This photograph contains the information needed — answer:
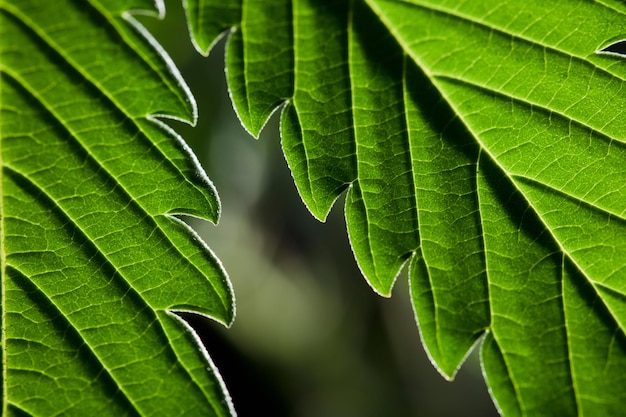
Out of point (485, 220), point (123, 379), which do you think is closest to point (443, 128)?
point (485, 220)

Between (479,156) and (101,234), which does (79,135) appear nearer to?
(101,234)

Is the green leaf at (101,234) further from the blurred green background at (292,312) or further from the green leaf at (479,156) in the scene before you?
the blurred green background at (292,312)

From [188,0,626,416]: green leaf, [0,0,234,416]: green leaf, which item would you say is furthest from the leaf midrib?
[188,0,626,416]: green leaf

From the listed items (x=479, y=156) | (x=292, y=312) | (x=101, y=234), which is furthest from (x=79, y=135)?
(x=292, y=312)

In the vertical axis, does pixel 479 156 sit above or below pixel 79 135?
below

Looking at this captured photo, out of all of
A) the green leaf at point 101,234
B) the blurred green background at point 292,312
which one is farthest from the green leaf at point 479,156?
Result: the blurred green background at point 292,312

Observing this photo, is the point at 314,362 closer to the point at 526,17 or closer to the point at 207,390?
the point at 207,390

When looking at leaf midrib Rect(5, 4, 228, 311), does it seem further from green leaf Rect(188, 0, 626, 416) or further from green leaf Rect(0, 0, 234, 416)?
green leaf Rect(188, 0, 626, 416)
